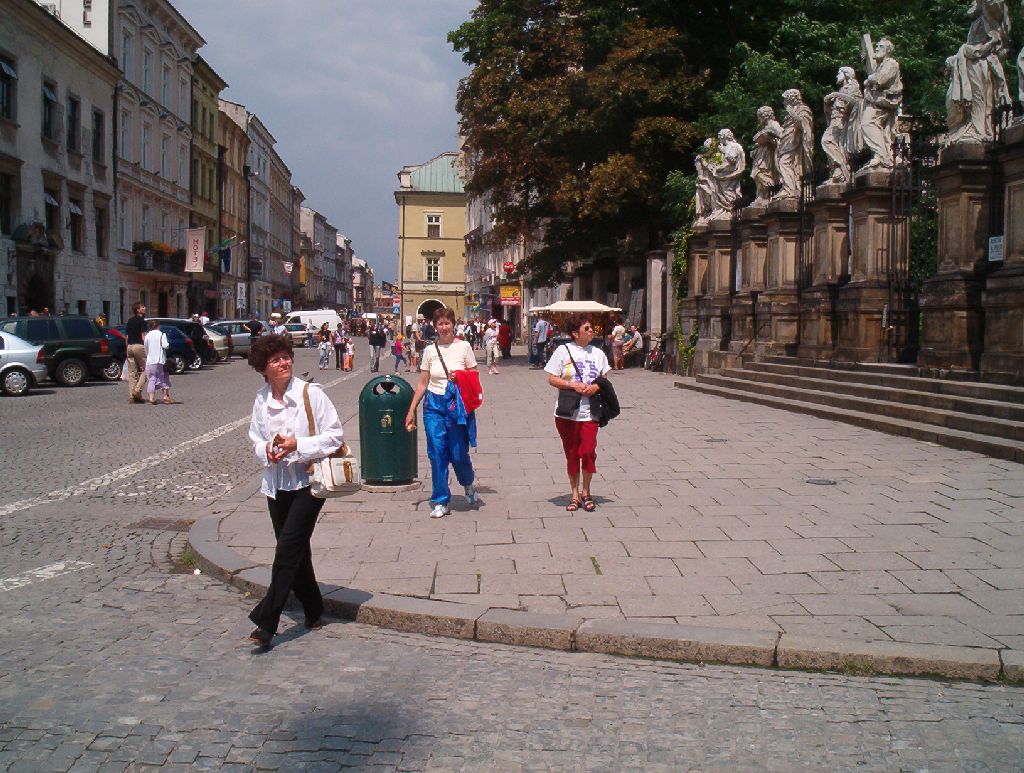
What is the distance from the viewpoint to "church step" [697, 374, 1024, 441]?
11398 millimetres

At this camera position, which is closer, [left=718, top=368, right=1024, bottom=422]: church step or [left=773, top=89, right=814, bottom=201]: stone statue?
[left=718, top=368, right=1024, bottom=422]: church step

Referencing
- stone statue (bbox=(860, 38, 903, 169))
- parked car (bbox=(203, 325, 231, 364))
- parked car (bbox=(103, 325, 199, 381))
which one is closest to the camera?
stone statue (bbox=(860, 38, 903, 169))

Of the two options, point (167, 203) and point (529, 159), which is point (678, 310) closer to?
point (529, 159)

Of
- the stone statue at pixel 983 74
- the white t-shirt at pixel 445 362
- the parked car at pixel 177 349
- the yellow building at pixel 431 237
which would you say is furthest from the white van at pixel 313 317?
the white t-shirt at pixel 445 362

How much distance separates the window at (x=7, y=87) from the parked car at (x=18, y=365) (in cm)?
1470

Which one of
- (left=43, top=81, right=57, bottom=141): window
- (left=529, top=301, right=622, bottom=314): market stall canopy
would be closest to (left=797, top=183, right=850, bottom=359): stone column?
(left=529, top=301, right=622, bottom=314): market stall canopy

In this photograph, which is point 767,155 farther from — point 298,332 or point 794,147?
point 298,332

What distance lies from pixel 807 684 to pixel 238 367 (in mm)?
32835

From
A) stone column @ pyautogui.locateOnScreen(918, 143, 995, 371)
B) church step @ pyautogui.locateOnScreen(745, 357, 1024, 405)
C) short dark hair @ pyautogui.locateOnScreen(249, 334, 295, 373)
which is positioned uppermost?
stone column @ pyautogui.locateOnScreen(918, 143, 995, 371)

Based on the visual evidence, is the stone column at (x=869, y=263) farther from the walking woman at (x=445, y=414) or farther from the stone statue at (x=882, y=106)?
the walking woman at (x=445, y=414)

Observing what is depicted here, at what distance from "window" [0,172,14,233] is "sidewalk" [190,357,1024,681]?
91.4 ft

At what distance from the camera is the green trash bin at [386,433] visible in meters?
9.53

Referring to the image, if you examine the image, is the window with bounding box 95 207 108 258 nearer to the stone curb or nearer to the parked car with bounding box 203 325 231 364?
the parked car with bounding box 203 325 231 364

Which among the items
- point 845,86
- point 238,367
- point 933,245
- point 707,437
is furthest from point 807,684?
point 238,367
